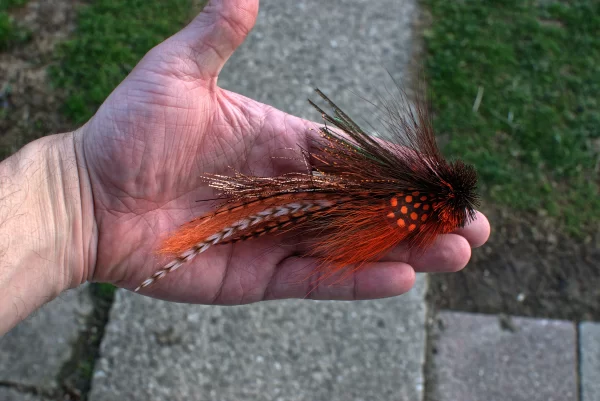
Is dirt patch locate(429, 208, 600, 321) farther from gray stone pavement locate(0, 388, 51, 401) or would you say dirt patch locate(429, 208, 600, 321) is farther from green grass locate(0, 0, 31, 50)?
green grass locate(0, 0, 31, 50)

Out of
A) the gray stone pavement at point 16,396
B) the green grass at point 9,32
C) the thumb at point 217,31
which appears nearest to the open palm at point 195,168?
the thumb at point 217,31

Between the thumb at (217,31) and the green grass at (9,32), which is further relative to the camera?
the green grass at (9,32)

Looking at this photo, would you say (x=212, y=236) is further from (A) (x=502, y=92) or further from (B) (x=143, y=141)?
(A) (x=502, y=92)

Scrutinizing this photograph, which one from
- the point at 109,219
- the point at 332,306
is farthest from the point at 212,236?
the point at 332,306

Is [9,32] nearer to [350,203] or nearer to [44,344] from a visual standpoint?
[44,344]

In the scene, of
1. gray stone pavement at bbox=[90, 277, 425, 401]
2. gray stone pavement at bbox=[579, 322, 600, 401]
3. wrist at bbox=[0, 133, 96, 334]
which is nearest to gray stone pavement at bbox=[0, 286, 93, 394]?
gray stone pavement at bbox=[90, 277, 425, 401]

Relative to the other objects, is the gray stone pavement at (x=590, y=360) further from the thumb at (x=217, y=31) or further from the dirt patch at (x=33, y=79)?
the dirt patch at (x=33, y=79)
